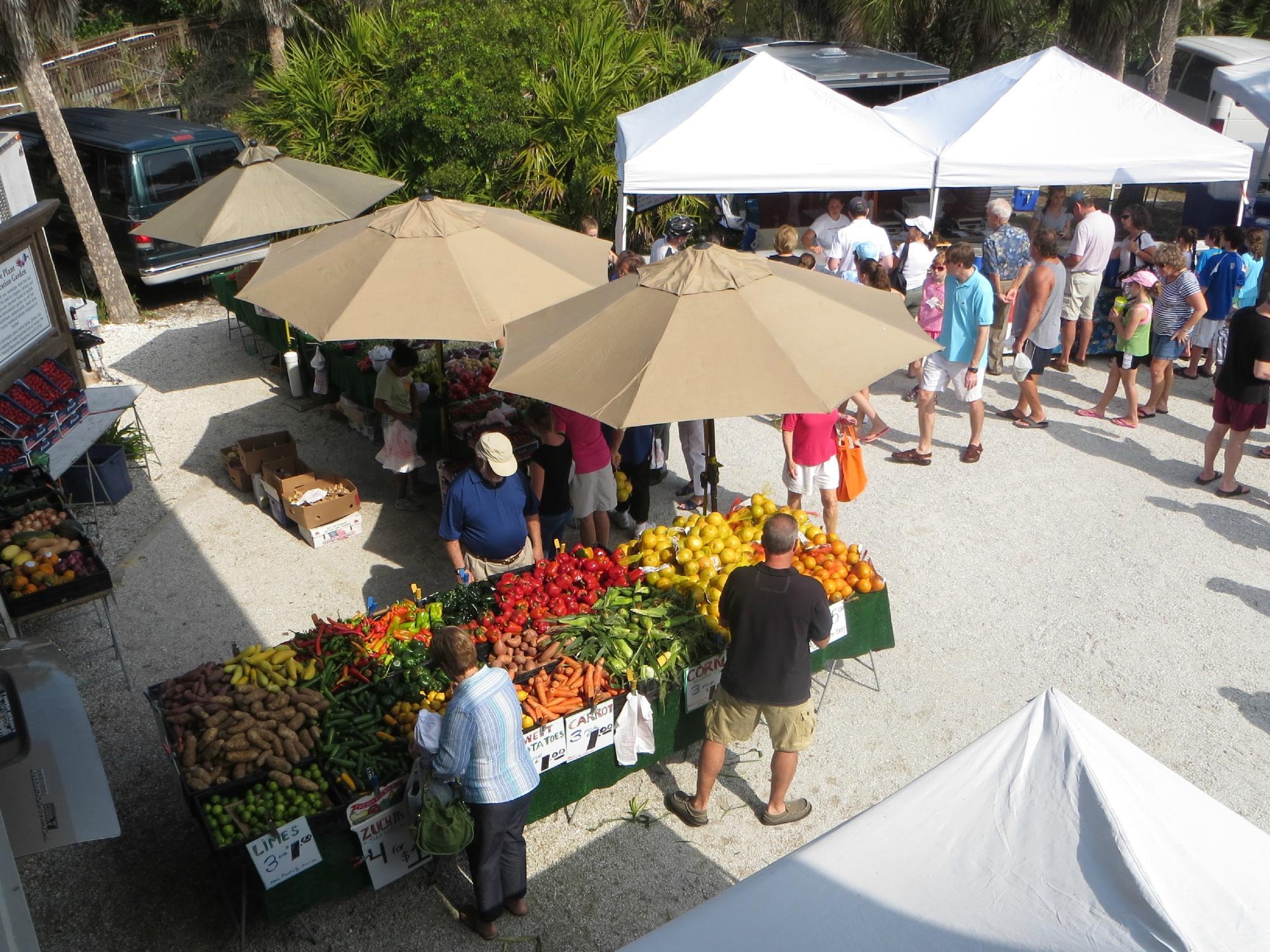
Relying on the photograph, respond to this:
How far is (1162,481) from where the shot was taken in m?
8.67

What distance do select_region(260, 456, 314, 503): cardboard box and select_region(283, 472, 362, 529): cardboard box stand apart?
4 centimetres

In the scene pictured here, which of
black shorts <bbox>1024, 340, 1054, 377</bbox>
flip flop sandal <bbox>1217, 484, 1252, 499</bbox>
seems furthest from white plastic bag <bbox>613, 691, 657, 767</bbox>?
black shorts <bbox>1024, 340, 1054, 377</bbox>

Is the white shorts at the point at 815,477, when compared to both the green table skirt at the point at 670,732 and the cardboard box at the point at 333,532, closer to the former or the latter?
the green table skirt at the point at 670,732

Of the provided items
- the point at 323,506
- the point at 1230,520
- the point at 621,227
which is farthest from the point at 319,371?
the point at 1230,520

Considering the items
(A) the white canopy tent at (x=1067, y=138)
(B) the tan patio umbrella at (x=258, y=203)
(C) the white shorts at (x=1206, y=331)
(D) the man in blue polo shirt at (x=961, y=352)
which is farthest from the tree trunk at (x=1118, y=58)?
(B) the tan patio umbrella at (x=258, y=203)

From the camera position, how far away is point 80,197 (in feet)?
40.5

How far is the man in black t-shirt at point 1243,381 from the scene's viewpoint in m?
7.54

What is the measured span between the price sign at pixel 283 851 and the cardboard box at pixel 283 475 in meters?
3.95

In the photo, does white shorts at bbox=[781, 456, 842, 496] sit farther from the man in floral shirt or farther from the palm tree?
the palm tree

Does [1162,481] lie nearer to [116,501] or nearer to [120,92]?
[116,501]

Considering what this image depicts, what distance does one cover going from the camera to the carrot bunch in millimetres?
4992

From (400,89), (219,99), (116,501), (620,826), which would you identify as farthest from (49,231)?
(620,826)

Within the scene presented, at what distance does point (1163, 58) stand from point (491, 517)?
1764 cm

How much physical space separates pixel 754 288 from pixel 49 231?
1263cm
